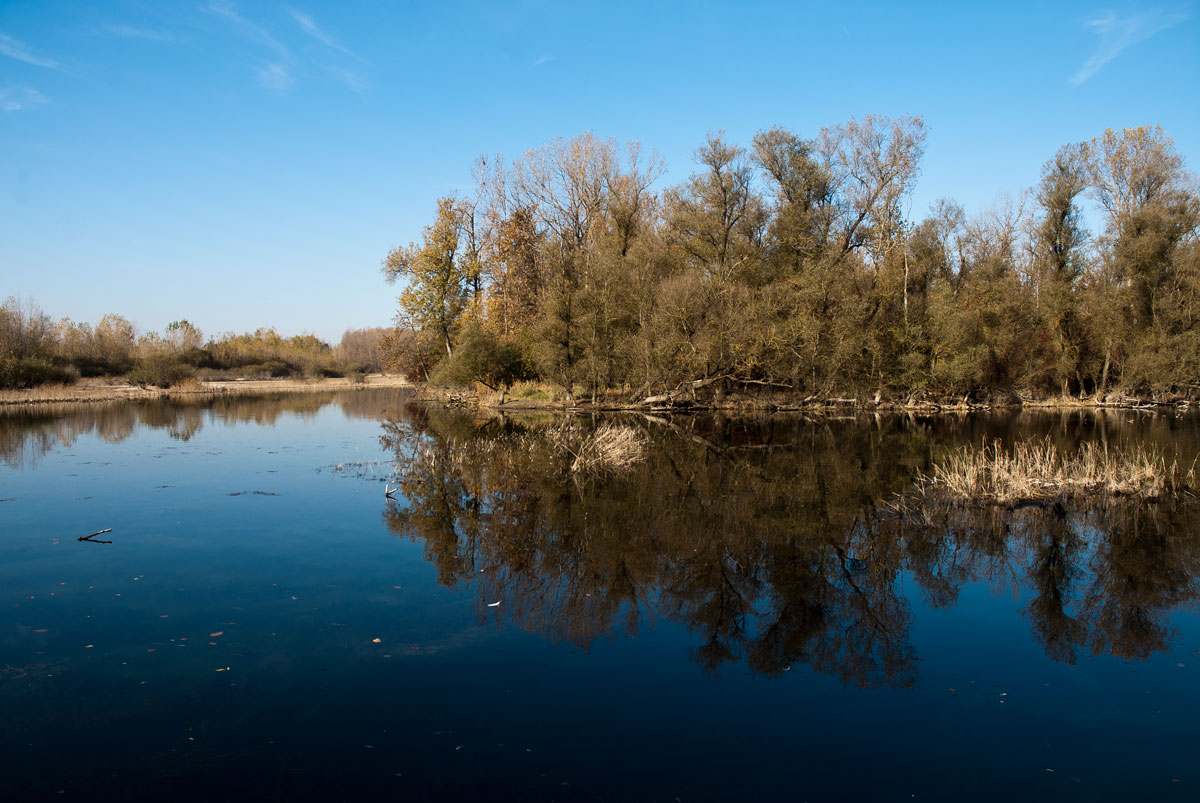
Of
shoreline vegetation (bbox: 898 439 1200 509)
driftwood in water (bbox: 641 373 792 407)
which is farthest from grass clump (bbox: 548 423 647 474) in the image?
driftwood in water (bbox: 641 373 792 407)

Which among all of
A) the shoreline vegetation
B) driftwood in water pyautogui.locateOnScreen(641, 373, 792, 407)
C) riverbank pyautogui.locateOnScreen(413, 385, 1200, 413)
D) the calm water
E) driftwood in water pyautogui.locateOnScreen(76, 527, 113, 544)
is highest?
driftwood in water pyautogui.locateOnScreen(641, 373, 792, 407)

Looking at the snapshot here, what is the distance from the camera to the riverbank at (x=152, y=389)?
40.4 meters

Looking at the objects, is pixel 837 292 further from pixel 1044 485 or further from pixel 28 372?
pixel 28 372

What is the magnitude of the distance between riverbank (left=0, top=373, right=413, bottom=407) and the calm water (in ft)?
114

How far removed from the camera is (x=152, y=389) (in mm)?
50125

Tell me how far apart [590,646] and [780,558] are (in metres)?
3.58

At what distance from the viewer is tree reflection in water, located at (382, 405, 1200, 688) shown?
7020mm

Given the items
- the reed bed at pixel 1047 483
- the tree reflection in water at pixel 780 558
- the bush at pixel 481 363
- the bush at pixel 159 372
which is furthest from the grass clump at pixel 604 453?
the bush at pixel 159 372

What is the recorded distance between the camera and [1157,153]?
3472cm

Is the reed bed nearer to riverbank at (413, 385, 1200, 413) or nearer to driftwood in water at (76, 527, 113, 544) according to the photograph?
driftwood in water at (76, 527, 113, 544)

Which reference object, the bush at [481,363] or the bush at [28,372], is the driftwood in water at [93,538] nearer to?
the bush at [481,363]

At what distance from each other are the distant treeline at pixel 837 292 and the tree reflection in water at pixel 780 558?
15977 millimetres

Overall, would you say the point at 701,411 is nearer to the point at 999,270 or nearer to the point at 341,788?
the point at 999,270

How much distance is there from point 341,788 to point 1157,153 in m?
45.4
